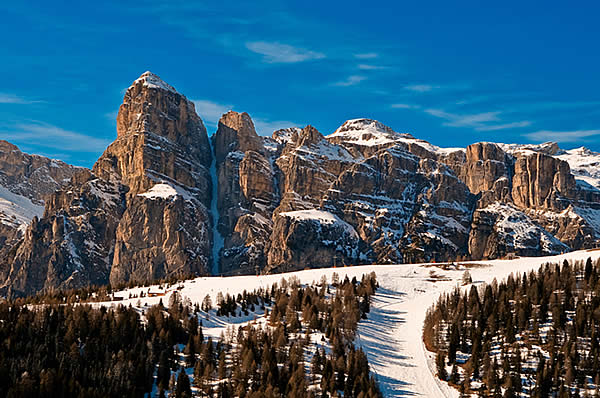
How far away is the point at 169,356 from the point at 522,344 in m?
76.2

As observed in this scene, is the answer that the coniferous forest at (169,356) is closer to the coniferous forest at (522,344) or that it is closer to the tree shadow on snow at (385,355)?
the tree shadow on snow at (385,355)

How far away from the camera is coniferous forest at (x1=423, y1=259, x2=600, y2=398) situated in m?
152

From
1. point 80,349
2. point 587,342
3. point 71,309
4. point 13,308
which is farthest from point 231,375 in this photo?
point 587,342

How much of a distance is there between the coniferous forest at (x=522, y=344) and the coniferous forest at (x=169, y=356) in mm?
21685

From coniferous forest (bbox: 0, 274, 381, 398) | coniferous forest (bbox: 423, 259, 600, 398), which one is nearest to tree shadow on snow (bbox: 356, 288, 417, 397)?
coniferous forest (bbox: 0, 274, 381, 398)

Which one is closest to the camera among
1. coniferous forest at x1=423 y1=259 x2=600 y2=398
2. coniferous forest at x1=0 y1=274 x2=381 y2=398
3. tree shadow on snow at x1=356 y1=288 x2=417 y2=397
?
coniferous forest at x1=0 y1=274 x2=381 y2=398

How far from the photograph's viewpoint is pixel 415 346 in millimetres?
187500

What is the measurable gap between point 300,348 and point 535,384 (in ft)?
155

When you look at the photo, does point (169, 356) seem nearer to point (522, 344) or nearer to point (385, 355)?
point (385, 355)

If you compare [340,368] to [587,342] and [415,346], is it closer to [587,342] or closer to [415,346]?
[415,346]

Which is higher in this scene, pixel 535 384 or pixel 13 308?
pixel 13 308

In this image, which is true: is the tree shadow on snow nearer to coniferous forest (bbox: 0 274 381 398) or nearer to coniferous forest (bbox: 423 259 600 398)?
coniferous forest (bbox: 0 274 381 398)

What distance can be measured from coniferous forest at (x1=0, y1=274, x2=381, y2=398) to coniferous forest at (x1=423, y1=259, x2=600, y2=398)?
21685 mm

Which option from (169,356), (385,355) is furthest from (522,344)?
(169,356)
